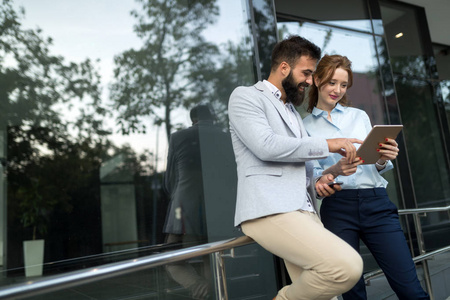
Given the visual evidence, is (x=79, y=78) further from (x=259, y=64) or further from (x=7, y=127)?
(x=259, y=64)

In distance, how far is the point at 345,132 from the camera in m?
2.43

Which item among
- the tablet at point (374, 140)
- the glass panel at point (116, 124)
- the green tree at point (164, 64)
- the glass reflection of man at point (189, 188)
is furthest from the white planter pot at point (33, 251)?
the tablet at point (374, 140)

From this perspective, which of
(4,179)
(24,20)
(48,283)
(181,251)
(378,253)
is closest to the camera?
(48,283)

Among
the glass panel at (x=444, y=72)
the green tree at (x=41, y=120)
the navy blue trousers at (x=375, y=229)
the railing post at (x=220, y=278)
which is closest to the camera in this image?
the railing post at (x=220, y=278)

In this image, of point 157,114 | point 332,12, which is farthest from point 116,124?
point 332,12

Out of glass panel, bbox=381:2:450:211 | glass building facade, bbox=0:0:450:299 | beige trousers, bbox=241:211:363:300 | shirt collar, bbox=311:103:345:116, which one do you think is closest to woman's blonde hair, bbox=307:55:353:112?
shirt collar, bbox=311:103:345:116

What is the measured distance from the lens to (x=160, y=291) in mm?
2873

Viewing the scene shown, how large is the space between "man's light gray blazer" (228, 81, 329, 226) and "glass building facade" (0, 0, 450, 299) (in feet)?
4.52

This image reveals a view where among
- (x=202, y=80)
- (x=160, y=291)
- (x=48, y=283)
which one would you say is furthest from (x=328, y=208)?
(x=202, y=80)

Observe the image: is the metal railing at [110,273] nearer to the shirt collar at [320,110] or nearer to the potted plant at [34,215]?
the shirt collar at [320,110]

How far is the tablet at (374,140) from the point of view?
76.5 inches

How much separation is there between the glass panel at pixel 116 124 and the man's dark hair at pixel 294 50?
1.49 metres

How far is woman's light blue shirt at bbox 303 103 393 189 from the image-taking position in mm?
2299

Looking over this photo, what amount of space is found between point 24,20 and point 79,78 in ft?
3.67
